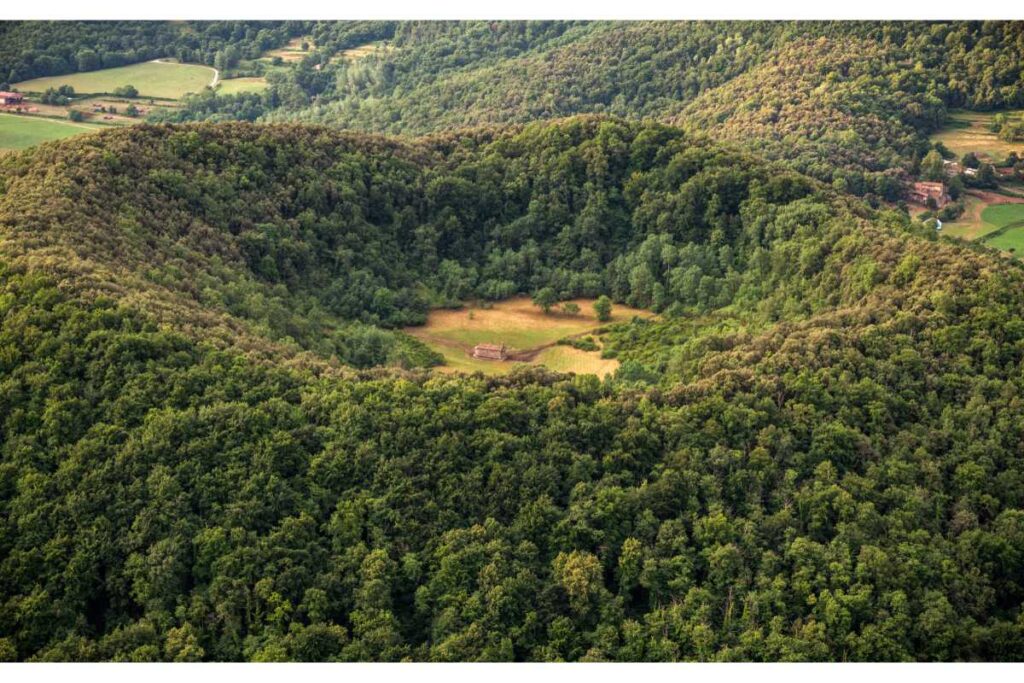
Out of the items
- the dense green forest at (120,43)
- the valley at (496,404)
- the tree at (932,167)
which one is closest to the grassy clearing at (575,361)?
the valley at (496,404)

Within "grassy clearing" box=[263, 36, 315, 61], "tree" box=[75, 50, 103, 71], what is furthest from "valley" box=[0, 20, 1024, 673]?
"grassy clearing" box=[263, 36, 315, 61]

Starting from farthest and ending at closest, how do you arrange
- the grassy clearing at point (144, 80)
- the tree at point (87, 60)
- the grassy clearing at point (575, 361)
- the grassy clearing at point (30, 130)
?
the tree at point (87, 60) → the grassy clearing at point (144, 80) → the grassy clearing at point (30, 130) → the grassy clearing at point (575, 361)

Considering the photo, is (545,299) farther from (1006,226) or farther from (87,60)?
(87,60)

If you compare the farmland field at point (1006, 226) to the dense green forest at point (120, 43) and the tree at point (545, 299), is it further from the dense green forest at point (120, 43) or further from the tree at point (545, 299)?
the dense green forest at point (120, 43)

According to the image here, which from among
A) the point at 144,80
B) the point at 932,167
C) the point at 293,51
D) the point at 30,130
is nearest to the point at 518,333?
the point at 932,167

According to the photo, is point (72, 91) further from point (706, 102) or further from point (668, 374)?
point (668, 374)

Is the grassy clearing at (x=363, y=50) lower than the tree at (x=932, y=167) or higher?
higher

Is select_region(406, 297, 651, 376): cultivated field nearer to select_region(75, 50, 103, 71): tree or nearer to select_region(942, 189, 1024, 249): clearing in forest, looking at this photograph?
select_region(942, 189, 1024, 249): clearing in forest
